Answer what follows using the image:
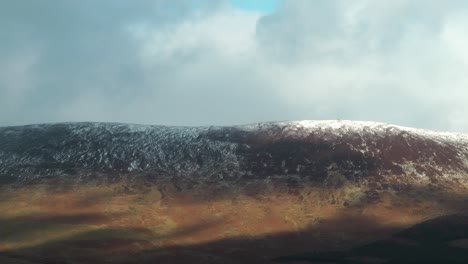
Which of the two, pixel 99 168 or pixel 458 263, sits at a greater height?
pixel 99 168

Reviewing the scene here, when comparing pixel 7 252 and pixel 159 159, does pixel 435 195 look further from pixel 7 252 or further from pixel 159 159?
pixel 7 252

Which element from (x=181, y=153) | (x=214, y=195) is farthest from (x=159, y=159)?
(x=214, y=195)

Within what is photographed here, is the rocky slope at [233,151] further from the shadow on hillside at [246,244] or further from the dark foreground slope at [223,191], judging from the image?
the shadow on hillside at [246,244]

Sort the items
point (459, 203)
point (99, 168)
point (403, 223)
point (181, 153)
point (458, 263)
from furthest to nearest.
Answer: point (181, 153)
point (99, 168)
point (459, 203)
point (403, 223)
point (458, 263)

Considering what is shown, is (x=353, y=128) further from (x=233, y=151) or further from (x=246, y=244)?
(x=246, y=244)

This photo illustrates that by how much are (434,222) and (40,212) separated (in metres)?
70.2

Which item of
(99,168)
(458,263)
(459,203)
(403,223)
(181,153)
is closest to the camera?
(458,263)

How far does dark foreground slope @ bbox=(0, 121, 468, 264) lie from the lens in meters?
97.1

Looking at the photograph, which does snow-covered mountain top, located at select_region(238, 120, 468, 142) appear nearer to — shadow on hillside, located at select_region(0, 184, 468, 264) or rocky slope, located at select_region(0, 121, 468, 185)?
rocky slope, located at select_region(0, 121, 468, 185)

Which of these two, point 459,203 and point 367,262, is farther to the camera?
point 459,203

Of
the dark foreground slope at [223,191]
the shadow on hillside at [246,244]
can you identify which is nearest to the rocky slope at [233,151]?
the dark foreground slope at [223,191]

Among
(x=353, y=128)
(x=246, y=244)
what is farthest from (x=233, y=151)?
(x=246, y=244)

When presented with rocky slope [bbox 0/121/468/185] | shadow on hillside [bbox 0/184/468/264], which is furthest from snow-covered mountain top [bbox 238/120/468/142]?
shadow on hillside [bbox 0/184/468/264]

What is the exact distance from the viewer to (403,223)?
366 ft
